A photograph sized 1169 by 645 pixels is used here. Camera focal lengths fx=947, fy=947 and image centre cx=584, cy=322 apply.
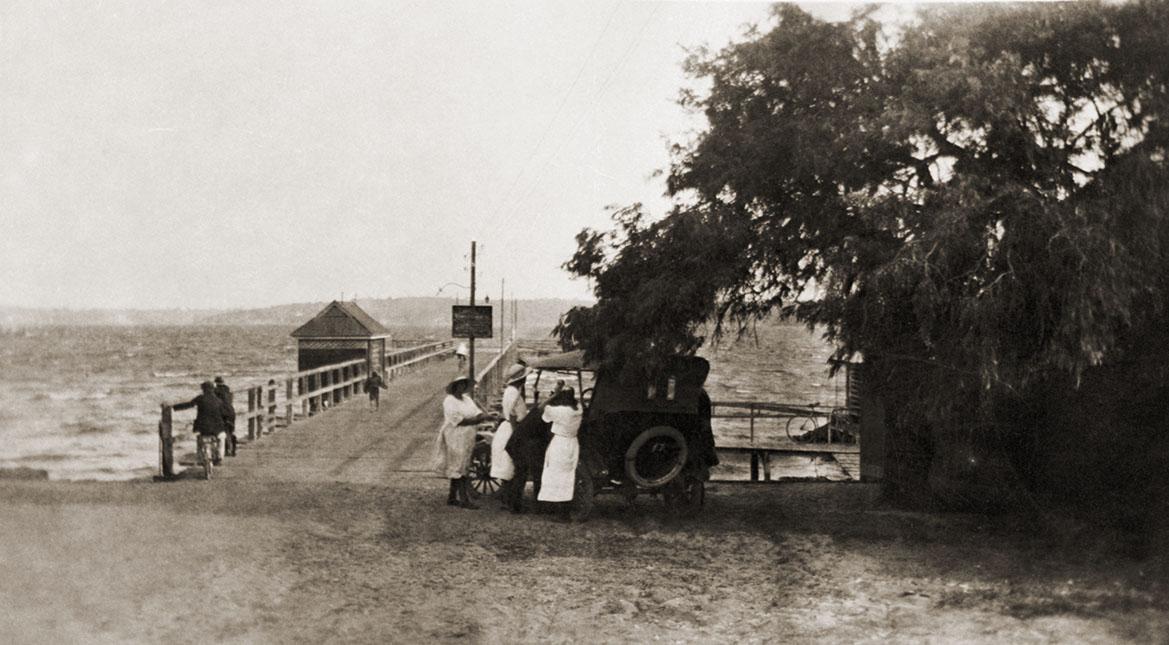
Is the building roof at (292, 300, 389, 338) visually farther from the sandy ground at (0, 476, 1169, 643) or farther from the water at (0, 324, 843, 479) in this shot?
the sandy ground at (0, 476, 1169, 643)

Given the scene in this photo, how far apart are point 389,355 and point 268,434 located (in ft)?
38.2

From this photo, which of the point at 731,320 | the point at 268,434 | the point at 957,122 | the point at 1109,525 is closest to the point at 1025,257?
the point at 957,122

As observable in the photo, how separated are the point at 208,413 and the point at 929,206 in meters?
9.33

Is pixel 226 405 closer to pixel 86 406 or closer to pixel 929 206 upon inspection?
pixel 929 206

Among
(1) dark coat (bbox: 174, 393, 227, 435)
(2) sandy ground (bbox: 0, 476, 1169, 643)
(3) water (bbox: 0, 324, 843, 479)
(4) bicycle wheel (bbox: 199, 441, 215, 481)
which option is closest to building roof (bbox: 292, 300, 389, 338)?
(3) water (bbox: 0, 324, 843, 479)

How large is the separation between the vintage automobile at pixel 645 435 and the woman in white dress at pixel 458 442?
27.4 inches

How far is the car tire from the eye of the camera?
32.7 ft

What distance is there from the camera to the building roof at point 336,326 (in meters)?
25.5

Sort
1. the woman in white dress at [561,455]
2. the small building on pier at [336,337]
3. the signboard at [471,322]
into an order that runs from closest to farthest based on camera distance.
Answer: the woman in white dress at [561,455]
the signboard at [471,322]
the small building on pier at [336,337]

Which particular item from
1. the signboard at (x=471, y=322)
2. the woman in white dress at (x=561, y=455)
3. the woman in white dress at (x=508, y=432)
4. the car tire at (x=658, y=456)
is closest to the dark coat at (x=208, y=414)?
the woman in white dress at (x=508, y=432)

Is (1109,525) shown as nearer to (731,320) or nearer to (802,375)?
(731,320)

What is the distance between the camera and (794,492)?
42.7 ft

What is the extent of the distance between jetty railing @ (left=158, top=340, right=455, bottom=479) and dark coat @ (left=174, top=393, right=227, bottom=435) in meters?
0.36

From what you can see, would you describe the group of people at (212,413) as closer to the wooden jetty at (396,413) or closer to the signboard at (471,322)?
the wooden jetty at (396,413)
